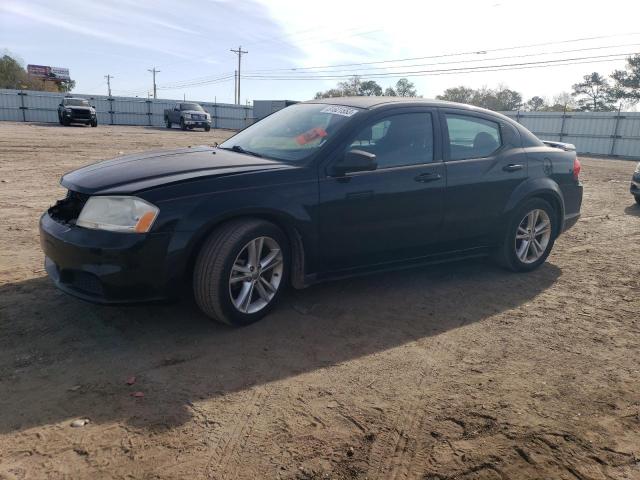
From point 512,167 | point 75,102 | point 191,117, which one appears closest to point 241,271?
point 512,167

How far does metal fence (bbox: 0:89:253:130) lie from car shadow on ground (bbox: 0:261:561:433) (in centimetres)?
3769

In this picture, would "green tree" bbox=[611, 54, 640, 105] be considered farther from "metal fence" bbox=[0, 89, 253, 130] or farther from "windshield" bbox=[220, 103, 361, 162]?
"windshield" bbox=[220, 103, 361, 162]

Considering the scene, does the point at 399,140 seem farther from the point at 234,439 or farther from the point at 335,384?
the point at 234,439

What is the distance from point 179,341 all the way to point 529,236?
368cm

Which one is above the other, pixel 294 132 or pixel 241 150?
pixel 294 132

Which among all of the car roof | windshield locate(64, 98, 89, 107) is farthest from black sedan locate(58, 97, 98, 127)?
the car roof

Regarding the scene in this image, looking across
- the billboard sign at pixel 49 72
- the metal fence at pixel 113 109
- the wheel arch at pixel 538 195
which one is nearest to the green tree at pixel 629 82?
the metal fence at pixel 113 109

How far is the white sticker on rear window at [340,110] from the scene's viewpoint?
13.9 ft

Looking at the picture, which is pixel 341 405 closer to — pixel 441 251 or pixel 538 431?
pixel 538 431

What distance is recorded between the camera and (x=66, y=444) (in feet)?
7.83

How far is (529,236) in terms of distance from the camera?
17.3ft

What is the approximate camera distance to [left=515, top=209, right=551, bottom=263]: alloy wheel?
520 centimetres

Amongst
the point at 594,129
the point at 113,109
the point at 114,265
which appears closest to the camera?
the point at 114,265

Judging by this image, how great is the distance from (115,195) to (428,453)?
7.98 feet
